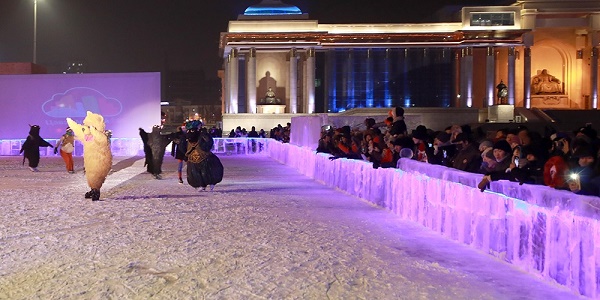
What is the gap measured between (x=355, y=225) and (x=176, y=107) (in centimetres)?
11244

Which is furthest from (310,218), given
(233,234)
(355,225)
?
(233,234)

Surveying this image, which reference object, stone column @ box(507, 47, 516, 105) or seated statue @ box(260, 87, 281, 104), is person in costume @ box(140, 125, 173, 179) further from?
stone column @ box(507, 47, 516, 105)

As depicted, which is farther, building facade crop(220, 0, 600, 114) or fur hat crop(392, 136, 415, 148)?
building facade crop(220, 0, 600, 114)

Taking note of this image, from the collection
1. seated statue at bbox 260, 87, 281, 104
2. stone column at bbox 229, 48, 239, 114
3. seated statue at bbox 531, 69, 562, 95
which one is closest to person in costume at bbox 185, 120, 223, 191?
stone column at bbox 229, 48, 239, 114

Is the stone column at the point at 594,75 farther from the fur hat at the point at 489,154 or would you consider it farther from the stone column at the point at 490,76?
the fur hat at the point at 489,154

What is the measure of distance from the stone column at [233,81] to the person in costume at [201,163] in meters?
38.8

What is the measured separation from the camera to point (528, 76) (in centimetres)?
5456

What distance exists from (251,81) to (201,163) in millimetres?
39303

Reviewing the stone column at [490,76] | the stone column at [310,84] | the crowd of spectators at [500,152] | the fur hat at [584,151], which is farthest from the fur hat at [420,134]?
the stone column at [490,76]

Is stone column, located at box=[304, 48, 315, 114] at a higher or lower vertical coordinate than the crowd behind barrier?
higher

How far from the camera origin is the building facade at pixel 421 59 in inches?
2111

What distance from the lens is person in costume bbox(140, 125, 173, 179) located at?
63.9ft

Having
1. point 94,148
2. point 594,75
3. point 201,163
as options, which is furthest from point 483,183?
point 594,75

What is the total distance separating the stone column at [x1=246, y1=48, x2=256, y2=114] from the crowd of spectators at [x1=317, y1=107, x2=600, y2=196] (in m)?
37.6
